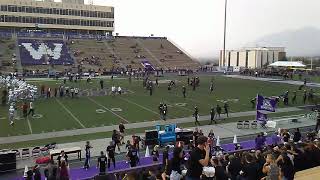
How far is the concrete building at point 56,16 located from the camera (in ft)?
265

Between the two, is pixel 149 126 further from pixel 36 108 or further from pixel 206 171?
pixel 206 171

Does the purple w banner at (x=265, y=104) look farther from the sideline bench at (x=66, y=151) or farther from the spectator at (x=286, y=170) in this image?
the spectator at (x=286, y=170)

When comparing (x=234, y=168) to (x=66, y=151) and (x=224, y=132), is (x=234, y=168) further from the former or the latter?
(x=224, y=132)

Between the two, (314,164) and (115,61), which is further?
(115,61)

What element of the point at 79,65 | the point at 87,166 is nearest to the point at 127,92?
the point at 87,166

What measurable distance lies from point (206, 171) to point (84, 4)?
87066 mm

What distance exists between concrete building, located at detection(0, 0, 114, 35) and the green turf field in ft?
147

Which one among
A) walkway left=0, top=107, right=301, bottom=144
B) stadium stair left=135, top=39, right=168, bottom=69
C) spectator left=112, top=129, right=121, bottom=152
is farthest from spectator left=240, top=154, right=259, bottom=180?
stadium stair left=135, top=39, right=168, bottom=69

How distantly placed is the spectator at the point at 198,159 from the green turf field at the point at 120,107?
17.3 meters

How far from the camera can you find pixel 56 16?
86.4m

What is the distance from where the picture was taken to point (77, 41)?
3110 inches

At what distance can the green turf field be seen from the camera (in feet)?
81.8

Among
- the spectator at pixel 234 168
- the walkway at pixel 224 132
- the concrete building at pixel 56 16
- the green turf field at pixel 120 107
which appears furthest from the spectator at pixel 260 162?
the concrete building at pixel 56 16

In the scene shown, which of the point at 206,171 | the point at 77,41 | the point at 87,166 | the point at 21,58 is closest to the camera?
the point at 206,171
